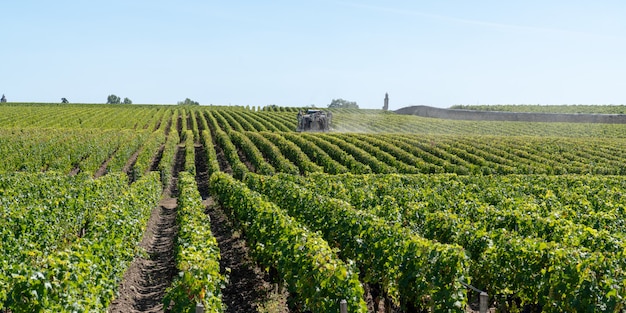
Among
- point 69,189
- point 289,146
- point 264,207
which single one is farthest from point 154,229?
point 289,146

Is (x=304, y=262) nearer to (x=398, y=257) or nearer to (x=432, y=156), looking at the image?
(x=398, y=257)

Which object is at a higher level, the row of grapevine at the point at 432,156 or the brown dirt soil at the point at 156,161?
the row of grapevine at the point at 432,156

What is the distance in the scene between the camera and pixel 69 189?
17734 millimetres

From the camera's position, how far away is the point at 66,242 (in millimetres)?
14141

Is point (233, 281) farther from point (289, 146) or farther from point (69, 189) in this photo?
point (289, 146)

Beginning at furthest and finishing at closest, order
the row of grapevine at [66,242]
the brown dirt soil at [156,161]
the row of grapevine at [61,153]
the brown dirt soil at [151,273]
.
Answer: the brown dirt soil at [156,161] → the row of grapevine at [61,153] → the brown dirt soil at [151,273] → the row of grapevine at [66,242]

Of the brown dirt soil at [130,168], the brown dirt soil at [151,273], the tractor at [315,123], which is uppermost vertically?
the tractor at [315,123]

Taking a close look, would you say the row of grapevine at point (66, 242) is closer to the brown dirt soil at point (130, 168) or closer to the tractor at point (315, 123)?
the brown dirt soil at point (130, 168)

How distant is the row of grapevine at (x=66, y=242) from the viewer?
747cm

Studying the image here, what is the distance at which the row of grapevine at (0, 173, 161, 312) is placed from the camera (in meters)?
7.47

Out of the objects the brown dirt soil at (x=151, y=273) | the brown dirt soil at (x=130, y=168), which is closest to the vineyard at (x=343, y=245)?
the brown dirt soil at (x=151, y=273)

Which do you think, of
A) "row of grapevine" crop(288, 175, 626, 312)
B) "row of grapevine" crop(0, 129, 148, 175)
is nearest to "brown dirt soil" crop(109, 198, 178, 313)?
Answer: "row of grapevine" crop(288, 175, 626, 312)

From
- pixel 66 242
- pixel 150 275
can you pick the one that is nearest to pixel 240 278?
pixel 150 275

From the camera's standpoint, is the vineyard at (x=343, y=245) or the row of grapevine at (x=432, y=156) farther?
the row of grapevine at (x=432, y=156)
